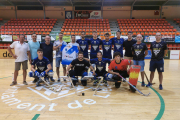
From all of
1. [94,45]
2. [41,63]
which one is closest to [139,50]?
[94,45]

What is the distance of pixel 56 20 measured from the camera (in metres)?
18.0

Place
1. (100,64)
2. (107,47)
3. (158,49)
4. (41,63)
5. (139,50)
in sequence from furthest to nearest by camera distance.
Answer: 1. (107,47)
2. (100,64)
3. (41,63)
4. (139,50)
5. (158,49)

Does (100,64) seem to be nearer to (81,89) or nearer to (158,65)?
(81,89)

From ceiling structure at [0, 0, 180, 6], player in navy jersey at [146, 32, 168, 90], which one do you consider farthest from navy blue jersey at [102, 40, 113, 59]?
ceiling structure at [0, 0, 180, 6]

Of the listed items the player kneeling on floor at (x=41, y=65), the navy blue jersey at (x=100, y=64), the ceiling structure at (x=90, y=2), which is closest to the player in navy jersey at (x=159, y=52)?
the navy blue jersey at (x=100, y=64)

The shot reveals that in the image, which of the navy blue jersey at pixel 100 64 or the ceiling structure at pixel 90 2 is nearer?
the navy blue jersey at pixel 100 64

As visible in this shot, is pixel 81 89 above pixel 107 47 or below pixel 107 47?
below

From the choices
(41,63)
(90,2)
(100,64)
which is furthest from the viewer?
(90,2)

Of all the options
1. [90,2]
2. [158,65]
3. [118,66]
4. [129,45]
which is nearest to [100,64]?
[118,66]

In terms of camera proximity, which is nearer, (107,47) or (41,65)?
(41,65)

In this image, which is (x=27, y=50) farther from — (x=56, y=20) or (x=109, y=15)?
(x=109, y=15)

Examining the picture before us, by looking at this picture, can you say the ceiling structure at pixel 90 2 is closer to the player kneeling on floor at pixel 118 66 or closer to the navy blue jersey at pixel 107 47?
the navy blue jersey at pixel 107 47

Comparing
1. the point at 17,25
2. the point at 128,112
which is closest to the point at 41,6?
the point at 17,25

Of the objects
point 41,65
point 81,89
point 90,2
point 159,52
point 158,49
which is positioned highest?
point 90,2
